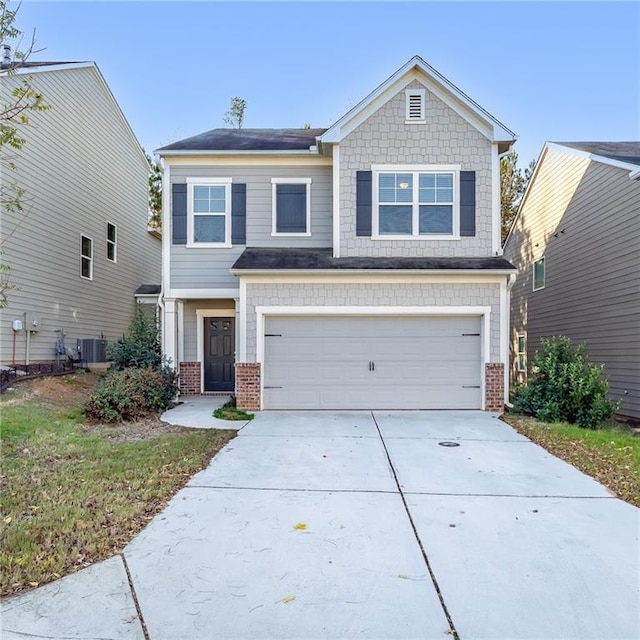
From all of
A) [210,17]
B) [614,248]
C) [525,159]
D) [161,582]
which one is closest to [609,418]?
[614,248]

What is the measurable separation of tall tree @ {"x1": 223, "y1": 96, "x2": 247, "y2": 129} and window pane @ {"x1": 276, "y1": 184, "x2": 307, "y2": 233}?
1820cm

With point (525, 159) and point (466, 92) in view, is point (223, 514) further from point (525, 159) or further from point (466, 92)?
point (525, 159)

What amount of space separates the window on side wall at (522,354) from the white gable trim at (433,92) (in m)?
8.17

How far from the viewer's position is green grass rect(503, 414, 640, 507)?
565cm

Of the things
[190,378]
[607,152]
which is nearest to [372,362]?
[190,378]

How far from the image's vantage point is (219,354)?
12820mm

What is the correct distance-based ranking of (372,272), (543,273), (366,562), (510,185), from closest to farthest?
(366,562), (372,272), (543,273), (510,185)

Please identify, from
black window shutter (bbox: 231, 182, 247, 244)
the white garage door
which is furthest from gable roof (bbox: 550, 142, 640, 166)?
black window shutter (bbox: 231, 182, 247, 244)

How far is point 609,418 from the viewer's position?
9.62 metres

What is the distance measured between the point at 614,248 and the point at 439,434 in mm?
6786

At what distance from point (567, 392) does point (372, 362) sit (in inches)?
148

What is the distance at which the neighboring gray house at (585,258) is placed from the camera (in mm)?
10695

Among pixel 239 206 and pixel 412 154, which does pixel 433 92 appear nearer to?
pixel 412 154

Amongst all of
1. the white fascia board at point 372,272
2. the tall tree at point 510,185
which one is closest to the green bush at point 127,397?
the white fascia board at point 372,272
